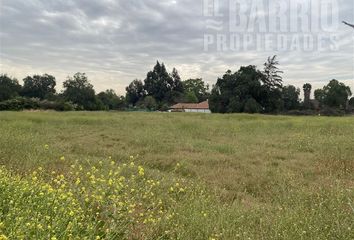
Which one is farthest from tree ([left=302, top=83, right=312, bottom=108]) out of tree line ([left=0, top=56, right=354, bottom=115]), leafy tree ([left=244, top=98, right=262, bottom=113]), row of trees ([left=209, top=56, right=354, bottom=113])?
leafy tree ([left=244, top=98, right=262, bottom=113])

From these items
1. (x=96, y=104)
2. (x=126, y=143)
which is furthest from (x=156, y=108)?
(x=126, y=143)

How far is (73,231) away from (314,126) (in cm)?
1883

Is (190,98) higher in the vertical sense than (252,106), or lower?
higher

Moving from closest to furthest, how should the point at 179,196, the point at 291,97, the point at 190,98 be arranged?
the point at 179,196, the point at 291,97, the point at 190,98

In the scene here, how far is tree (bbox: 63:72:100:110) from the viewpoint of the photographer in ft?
235

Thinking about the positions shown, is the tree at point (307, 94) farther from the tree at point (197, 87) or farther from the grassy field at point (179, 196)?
the grassy field at point (179, 196)

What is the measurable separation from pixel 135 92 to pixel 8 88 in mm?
39003

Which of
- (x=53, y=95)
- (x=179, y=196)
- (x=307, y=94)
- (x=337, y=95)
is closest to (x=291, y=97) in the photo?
(x=307, y=94)

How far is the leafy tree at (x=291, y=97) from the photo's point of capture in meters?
77.4

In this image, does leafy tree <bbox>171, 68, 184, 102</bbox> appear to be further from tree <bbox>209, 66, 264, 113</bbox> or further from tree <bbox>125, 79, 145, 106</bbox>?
tree <bbox>209, 66, 264, 113</bbox>

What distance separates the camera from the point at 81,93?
72.3 metres

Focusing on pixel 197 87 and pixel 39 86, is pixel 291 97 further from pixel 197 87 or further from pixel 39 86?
pixel 39 86

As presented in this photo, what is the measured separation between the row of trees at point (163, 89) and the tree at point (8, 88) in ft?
100

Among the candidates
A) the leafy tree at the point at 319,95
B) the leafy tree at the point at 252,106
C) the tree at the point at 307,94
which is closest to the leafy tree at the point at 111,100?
the leafy tree at the point at 252,106
